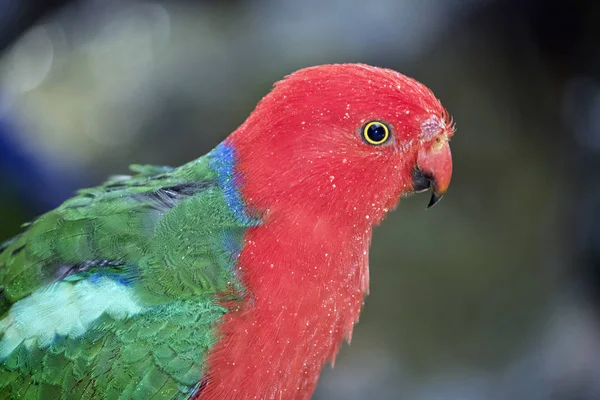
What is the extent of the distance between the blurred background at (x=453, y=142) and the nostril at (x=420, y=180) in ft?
6.48

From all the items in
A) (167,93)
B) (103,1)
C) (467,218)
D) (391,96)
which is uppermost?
(103,1)

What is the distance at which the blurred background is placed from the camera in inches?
153

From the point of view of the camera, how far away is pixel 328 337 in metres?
1.80

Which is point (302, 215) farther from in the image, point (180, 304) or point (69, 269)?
point (69, 269)

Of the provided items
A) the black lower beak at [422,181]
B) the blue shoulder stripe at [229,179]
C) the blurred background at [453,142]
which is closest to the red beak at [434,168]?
the black lower beak at [422,181]

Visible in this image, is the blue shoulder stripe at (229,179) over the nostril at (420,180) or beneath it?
over

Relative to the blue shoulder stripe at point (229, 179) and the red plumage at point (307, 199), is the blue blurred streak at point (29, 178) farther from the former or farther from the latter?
the red plumage at point (307, 199)

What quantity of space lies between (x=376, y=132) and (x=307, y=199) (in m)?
0.27

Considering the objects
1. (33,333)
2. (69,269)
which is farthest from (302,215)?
(33,333)

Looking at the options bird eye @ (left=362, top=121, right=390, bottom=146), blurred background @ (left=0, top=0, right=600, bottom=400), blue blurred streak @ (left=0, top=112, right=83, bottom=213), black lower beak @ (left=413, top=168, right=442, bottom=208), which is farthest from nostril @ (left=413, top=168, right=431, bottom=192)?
blue blurred streak @ (left=0, top=112, right=83, bottom=213)

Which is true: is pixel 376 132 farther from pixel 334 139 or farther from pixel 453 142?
pixel 453 142

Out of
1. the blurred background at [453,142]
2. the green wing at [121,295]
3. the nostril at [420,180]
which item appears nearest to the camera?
the green wing at [121,295]

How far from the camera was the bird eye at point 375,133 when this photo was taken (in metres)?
1.74

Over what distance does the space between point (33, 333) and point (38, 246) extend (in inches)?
10.3
